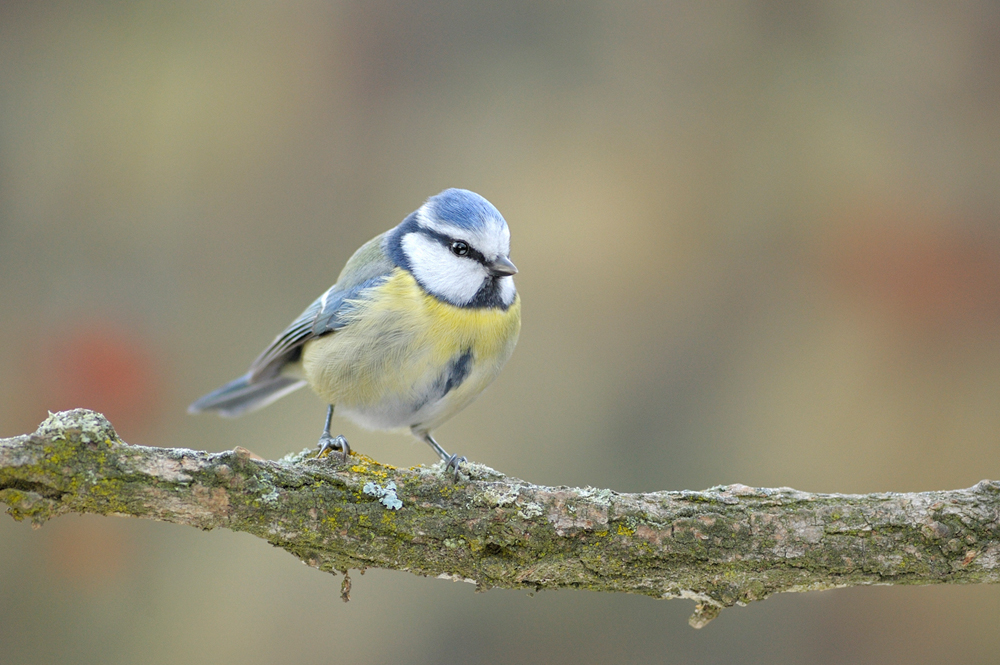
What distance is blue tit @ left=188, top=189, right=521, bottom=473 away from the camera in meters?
1.27

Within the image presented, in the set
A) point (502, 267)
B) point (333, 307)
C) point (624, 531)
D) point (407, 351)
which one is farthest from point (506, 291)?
point (624, 531)

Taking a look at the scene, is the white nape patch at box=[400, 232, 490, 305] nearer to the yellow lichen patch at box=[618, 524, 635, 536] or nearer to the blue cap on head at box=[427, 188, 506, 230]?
the blue cap on head at box=[427, 188, 506, 230]

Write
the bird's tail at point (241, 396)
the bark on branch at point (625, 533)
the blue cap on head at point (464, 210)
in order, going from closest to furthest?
1. the bark on branch at point (625, 533)
2. the blue cap on head at point (464, 210)
3. the bird's tail at point (241, 396)

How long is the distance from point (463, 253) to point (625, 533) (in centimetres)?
53

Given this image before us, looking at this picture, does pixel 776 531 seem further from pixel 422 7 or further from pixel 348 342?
pixel 422 7

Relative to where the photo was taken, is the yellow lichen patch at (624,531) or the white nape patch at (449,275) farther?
the white nape patch at (449,275)

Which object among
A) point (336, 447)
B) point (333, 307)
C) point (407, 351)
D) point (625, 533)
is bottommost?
point (625, 533)

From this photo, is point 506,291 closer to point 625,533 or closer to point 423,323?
point 423,323

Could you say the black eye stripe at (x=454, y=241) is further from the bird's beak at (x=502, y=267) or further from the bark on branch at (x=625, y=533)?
the bark on branch at (x=625, y=533)

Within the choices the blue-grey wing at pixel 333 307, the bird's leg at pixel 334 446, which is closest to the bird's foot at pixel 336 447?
the bird's leg at pixel 334 446

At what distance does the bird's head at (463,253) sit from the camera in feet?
4.13

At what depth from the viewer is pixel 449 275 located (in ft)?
4.28

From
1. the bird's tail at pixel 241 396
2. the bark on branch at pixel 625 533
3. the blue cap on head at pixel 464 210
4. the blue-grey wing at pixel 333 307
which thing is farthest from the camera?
the bird's tail at pixel 241 396

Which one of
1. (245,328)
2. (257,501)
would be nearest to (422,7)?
(245,328)
